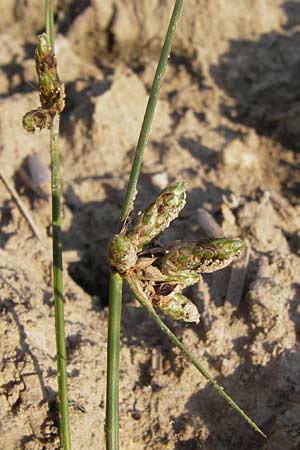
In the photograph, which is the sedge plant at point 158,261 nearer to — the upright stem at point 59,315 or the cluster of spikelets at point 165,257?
the cluster of spikelets at point 165,257

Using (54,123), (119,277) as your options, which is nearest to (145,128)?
(54,123)

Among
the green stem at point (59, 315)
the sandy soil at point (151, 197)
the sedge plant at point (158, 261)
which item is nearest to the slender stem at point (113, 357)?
the sedge plant at point (158, 261)

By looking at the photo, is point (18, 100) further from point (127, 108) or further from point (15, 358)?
point (15, 358)

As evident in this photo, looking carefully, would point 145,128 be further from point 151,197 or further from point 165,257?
point 151,197

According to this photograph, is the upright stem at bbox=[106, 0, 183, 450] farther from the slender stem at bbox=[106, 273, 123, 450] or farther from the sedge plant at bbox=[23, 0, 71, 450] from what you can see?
the sedge plant at bbox=[23, 0, 71, 450]

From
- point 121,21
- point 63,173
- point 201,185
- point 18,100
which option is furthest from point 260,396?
point 121,21

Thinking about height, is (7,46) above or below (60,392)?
above

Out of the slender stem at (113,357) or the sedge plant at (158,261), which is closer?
Result: the sedge plant at (158,261)

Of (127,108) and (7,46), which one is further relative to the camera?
(7,46)
